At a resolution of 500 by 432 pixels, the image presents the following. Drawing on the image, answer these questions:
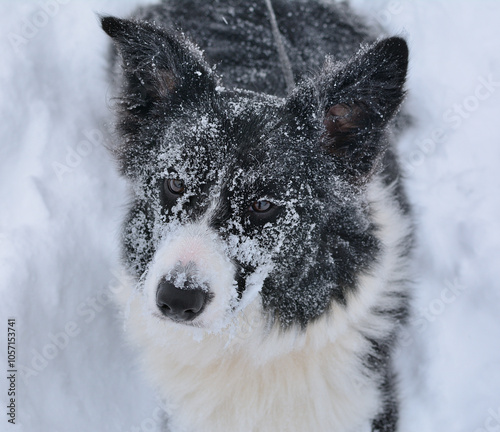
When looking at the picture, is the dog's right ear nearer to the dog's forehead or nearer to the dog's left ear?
the dog's forehead

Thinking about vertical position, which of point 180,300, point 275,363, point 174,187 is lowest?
point 275,363

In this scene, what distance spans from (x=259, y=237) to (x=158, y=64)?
109cm

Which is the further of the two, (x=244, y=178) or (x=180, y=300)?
(x=244, y=178)

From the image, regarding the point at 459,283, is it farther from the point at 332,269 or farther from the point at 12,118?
the point at 12,118

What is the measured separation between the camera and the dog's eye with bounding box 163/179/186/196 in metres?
2.61

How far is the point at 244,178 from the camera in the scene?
2.53 m

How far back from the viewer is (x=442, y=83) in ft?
16.6
